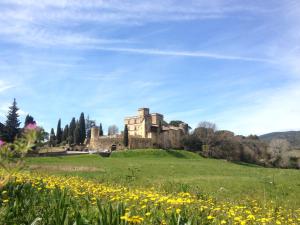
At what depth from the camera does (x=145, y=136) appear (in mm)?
131375

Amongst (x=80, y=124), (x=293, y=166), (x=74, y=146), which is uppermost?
(x=80, y=124)

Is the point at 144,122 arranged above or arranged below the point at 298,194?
above

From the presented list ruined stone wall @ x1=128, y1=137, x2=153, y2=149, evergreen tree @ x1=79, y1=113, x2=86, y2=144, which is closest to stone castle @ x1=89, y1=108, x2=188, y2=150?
ruined stone wall @ x1=128, y1=137, x2=153, y2=149

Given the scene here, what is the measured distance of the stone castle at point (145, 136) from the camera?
111 meters

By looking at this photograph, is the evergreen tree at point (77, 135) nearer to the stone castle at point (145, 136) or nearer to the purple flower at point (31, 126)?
the stone castle at point (145, 136)

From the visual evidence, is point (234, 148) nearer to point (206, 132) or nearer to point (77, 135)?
point (206, 132)

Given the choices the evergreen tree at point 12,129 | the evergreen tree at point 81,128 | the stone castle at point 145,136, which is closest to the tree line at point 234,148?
the stone castle at point 145,136

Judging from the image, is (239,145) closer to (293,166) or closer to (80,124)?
(293,166)

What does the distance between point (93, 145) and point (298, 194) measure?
339ft

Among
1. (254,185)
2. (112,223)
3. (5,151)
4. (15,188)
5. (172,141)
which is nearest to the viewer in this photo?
(5,151)

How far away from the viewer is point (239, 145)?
A: 102m

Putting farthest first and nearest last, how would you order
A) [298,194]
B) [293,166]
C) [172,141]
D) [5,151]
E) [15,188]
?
[172,141]
[293,166]
[298,194]
[15,188]
[5,151]

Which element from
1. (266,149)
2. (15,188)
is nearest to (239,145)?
(266,149)

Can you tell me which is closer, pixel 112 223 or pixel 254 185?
pixel 112 223
